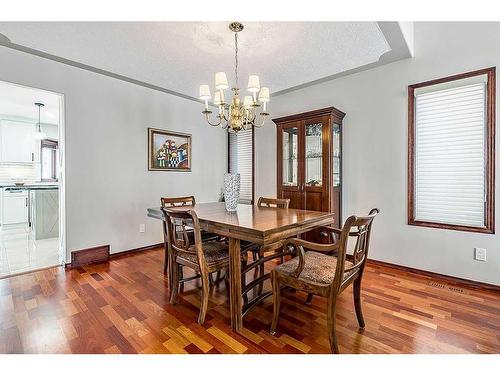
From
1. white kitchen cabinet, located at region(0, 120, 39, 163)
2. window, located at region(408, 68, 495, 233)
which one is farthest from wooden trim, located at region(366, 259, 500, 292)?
white kitchen cabinet, located at region(0, 120, 39, 163)

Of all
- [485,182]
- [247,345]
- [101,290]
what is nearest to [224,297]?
[247,345]

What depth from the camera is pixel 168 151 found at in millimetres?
4035

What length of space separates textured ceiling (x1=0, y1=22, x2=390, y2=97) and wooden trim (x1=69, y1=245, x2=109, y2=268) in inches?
91.8

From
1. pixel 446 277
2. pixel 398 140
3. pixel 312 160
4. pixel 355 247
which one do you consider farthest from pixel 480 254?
pixel 312 160

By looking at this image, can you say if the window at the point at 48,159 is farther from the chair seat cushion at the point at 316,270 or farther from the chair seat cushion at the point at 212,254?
the chair seat cushion at the point at 316,270

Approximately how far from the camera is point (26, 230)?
507cm

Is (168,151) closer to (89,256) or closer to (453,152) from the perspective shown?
(89,256)

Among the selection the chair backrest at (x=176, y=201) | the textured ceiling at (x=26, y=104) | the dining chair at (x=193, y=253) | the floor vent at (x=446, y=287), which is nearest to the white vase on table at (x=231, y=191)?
the dining chair at (x=193, y=253)

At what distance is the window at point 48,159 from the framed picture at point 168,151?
404cm

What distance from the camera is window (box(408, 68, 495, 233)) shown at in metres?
2.43

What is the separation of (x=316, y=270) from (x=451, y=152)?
2.16m

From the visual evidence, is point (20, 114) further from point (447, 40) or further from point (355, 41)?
point (447, 40)

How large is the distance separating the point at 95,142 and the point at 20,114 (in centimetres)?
381
